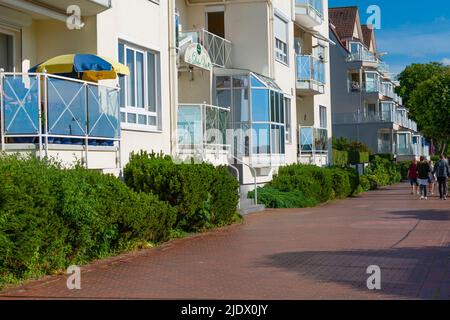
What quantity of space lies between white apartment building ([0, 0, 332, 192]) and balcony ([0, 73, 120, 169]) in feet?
0.07

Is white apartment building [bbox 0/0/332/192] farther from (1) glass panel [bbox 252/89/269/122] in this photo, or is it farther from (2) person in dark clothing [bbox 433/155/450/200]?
(2) person in dark clothing [bbox 433/155/450/200]

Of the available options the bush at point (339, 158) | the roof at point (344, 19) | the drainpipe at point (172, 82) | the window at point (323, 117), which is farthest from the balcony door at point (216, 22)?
the roof at point (344, 19)

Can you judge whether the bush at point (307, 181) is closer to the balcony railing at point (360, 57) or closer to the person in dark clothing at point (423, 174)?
the person in dark clothing at point (423, 174)

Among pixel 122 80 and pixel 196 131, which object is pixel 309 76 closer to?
pixel 196 131

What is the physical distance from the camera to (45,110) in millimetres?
13766

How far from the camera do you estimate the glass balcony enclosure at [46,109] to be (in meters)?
13.6

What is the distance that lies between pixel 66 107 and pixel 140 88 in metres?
5.64

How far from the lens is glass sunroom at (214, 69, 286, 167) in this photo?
89.3ft

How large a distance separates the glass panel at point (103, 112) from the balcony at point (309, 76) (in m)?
19.4

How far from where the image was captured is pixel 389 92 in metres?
74.3

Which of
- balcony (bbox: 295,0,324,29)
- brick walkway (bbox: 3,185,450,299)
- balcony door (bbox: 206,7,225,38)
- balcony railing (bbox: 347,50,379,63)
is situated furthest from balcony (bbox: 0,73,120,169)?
balcony railing (bbox: 347,50,379,63)

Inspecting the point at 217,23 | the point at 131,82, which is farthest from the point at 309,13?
the point at 131,82

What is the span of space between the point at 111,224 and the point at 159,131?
7.03m
